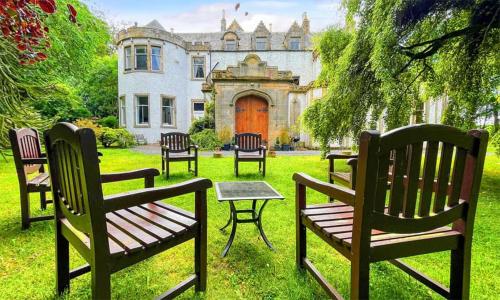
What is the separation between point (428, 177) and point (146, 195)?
5.18 ft

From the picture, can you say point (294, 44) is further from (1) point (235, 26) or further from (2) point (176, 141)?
(2) point (176, 141)

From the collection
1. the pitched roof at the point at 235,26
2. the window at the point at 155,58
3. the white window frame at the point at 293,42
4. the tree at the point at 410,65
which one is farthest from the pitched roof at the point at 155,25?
the tree at the point at 410,65

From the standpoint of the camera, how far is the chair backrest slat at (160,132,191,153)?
6.83m

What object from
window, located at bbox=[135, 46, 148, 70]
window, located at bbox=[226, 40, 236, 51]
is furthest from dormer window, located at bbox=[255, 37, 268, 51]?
window, located at bbox=[135, 46, 148, 70]

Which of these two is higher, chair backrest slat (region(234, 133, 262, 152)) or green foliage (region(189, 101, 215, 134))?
green foliage (region(189, 101, 215, 134))

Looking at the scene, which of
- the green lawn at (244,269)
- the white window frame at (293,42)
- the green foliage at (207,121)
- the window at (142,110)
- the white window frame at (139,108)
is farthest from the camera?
the white window frame at (293,42)

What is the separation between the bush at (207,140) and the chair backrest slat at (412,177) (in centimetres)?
1209

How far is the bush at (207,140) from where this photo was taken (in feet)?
43.9

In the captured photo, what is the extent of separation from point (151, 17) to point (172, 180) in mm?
16045

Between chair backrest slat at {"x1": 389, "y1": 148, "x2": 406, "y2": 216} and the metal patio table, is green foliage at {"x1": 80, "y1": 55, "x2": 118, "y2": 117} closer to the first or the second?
the metal patio table

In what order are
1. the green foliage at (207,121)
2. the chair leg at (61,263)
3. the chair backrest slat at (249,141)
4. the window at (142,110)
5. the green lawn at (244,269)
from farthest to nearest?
the window at (142,110) < the green foliage at (207,121) < the chair backrest slat at (249,141) < the green lawn at (244,269) < the chair leg at (61,263)

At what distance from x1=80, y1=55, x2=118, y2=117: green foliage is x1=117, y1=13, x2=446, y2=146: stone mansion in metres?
5.32

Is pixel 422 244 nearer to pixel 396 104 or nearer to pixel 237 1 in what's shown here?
pixel 396 104

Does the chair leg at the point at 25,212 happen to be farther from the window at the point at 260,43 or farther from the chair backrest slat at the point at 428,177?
the window at the point at 260,43
